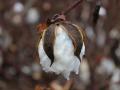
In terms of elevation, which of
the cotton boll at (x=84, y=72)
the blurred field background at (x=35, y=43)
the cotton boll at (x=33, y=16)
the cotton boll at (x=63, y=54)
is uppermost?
the cotton boll at (x=33, y=16)

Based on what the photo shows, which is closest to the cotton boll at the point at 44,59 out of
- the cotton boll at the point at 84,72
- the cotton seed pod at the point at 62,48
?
the cotton seed pod at the point at 62,48

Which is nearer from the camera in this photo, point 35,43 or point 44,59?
point 44,59

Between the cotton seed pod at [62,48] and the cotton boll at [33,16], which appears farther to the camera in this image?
the cotton boll at [33,16]

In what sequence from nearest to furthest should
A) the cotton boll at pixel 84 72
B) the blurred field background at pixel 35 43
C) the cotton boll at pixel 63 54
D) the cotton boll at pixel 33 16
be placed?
1. the cotton boll at pixel 63 54
2. the blurred field background at pixel 35 43
3. the cotton boll at pixel 84 72
4. the cotton boll at pixel 33 16

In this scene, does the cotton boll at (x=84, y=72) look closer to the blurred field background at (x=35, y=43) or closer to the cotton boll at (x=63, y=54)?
the blurred field background at (x=35, y=43)

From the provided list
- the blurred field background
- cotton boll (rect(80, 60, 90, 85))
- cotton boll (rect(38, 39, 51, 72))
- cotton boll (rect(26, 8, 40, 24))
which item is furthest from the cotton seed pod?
cotton boll (rect(26, 8, 40, 24))

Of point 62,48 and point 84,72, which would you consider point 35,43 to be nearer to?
point 84,72

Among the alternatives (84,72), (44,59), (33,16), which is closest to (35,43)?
(84,72)

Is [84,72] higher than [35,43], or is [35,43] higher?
[35,43]
